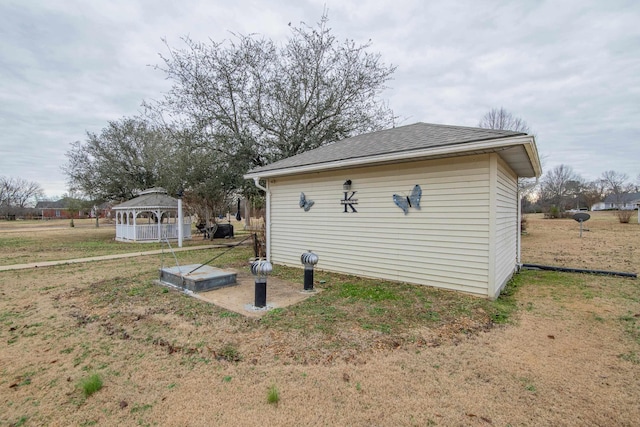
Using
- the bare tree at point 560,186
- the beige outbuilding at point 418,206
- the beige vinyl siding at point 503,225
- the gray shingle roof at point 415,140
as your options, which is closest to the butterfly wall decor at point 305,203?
the beige outbuilding at point 418,206

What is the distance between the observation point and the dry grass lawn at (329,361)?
2158 millimetres

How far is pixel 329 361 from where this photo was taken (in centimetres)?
287

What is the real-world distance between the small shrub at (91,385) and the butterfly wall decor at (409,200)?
5.02m

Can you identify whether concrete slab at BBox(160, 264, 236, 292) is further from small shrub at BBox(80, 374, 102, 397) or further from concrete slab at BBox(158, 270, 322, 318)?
small shrub at BBox(80, 374, 102, 397)

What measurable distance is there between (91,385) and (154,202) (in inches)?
596

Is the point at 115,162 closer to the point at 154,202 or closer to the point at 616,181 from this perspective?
the point at 154,202

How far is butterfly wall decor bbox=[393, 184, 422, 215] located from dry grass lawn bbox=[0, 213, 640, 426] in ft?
5.14

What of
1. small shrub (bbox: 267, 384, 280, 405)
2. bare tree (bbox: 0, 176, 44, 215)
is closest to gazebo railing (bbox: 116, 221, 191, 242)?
small shrub (bbox: 267, 384, 280, 405)

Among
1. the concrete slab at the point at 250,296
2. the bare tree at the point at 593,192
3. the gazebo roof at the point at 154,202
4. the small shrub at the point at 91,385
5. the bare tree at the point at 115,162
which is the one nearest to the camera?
the small shrub at the point at 91,385

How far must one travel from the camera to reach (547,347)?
125 inches

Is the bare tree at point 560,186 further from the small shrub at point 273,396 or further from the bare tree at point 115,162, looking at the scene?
the small shrub at point 273,396

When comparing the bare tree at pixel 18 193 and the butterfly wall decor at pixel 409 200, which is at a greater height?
the bare tree at pixel 18 193

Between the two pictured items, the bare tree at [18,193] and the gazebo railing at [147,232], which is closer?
the gazebo railing at [147,232]

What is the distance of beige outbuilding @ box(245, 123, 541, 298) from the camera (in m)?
4.84
